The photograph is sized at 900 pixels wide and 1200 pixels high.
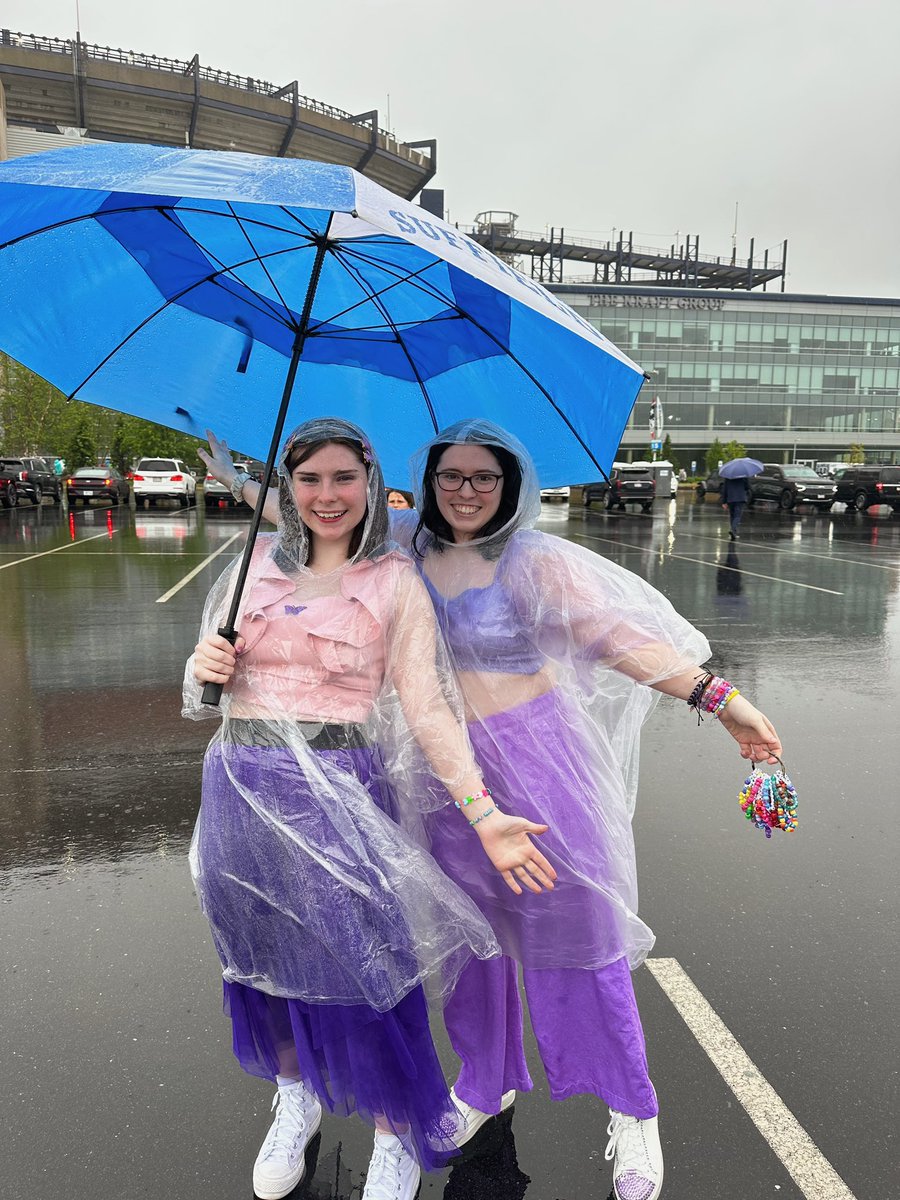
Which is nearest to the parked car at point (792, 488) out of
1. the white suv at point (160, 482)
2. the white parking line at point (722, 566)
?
the white parking line at point (722, 566)

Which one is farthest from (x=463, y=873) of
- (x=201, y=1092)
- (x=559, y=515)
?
(x=559, y=515)

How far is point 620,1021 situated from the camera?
2121 millimetres

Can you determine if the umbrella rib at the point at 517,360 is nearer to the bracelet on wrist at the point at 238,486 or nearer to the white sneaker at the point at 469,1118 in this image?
the bracelet on wrist at the point at 238,486

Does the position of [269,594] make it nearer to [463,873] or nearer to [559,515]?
[463,873]

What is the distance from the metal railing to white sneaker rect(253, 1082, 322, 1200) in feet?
258

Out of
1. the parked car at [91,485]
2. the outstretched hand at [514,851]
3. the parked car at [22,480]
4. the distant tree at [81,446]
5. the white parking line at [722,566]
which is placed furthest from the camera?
the distant tree at [81,446]

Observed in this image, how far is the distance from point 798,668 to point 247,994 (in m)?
6.20

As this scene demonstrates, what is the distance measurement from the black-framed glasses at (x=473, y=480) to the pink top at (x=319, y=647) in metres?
0.28

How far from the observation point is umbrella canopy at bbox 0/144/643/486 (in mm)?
2102

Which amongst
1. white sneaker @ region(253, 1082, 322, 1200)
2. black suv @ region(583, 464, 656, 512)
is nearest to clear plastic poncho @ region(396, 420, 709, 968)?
white sneaker @ region(253, 1082, 322, 1200)

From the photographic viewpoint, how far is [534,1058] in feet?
8.34

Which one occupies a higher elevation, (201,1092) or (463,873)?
(463,873)

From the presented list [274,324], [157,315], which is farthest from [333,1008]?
[157,315]

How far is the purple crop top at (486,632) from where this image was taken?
2086 millimetres
